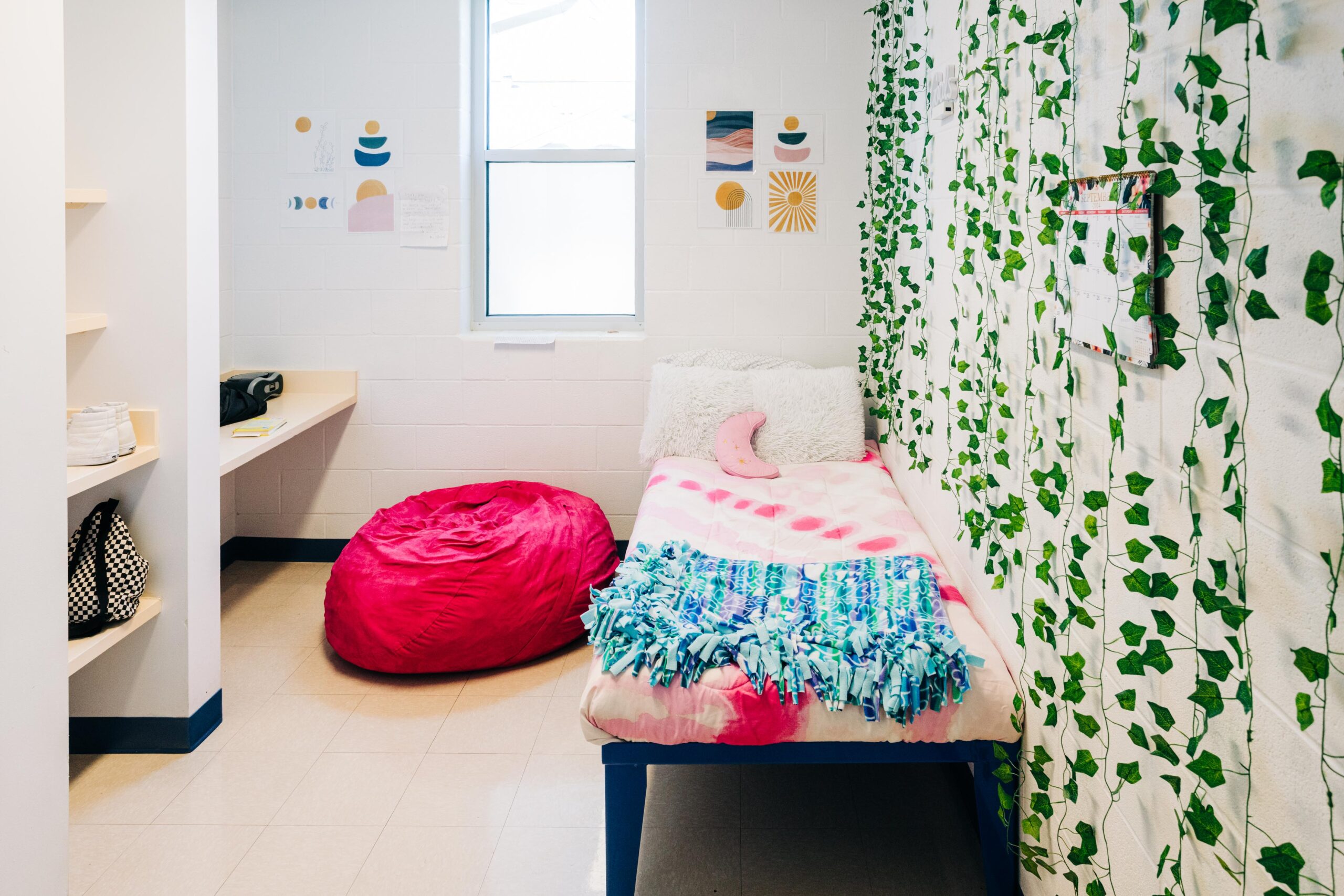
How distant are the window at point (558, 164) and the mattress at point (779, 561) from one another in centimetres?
103

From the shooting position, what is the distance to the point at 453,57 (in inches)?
166

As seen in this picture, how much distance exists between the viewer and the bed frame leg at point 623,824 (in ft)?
7.02

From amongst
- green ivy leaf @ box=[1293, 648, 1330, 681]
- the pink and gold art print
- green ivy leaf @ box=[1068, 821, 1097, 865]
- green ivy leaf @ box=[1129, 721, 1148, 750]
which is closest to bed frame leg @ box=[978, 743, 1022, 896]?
green ivy leaf @ box=[1068, 821, 1097, 865]

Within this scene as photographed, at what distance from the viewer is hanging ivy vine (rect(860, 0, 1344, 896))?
1.19 m

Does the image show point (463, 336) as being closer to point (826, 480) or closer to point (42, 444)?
point (826, 480)

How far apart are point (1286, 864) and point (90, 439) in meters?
2.49

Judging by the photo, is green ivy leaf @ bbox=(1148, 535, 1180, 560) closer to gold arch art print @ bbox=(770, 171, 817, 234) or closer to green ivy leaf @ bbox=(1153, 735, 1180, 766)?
green ivy leaf @ bbox=(1153, 735, 1180, 766)

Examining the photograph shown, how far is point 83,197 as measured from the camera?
2.60 m

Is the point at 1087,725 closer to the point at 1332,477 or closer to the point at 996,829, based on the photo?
the point at 996,829

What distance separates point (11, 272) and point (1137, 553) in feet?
6.13

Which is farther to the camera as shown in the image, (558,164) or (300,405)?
(558,164)

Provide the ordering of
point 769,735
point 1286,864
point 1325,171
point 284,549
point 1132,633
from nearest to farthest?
point 1325,171 → point 1286,864 → point 1132,633 → point 769,735 → point 284,549

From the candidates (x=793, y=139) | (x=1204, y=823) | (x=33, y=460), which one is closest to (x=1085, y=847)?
(x=1204, y=823)

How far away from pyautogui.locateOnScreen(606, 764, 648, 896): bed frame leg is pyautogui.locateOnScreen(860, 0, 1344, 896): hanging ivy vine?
2.32ft
